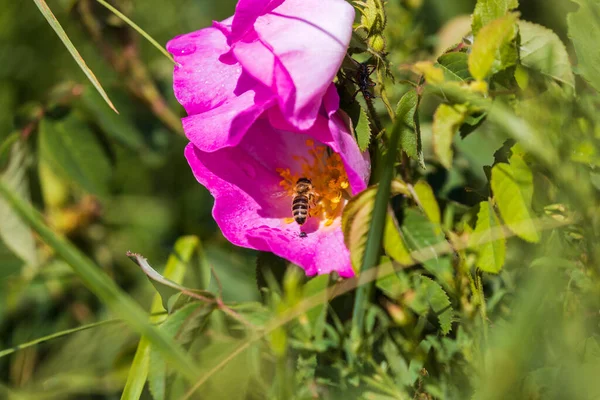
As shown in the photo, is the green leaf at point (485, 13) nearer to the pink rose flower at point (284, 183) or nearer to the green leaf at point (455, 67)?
the green leaf at point (455, 67)

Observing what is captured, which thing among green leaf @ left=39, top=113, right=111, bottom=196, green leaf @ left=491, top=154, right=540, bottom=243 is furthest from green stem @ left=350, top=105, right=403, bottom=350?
green leaf @ left=39, top=113, right=111, bottom=196

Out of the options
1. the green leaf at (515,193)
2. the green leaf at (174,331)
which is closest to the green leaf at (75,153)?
the green leaf at (174,331)

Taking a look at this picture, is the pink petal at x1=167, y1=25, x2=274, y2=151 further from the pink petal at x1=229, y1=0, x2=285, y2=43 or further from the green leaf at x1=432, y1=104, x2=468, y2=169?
the green leaf at x1=432, y1=104, x2=468, y2=169

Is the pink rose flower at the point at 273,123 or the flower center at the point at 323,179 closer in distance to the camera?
the pink rose flower at the point at 273,123

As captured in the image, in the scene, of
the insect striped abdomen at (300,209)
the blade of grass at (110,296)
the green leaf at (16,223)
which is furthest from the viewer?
the green leaf at (16,223)

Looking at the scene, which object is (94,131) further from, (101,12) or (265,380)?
(265,380)

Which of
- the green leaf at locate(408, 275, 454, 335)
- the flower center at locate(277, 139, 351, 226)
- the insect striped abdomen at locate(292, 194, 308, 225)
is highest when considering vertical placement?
the green leaf at locate(408, 275, 454, 335)

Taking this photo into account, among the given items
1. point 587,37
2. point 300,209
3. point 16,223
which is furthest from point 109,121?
point 587,37
